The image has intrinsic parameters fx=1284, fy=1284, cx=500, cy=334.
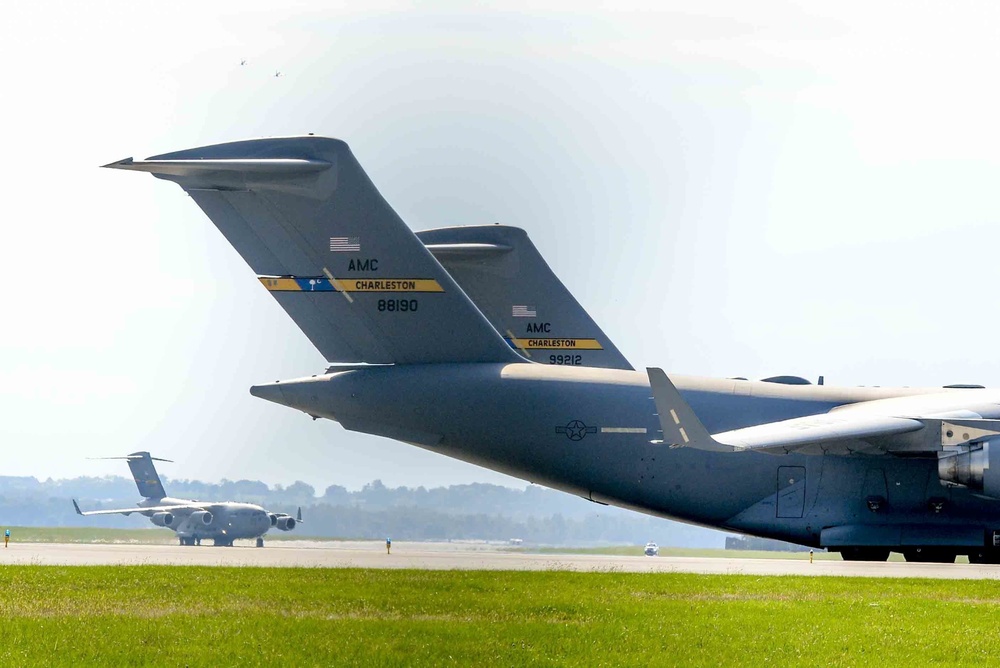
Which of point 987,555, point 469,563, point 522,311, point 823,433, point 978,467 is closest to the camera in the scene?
point 823,433

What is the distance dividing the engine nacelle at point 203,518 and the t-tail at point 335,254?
1550 inches

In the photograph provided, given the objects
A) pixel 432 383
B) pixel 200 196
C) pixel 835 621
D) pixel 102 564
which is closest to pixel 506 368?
pixel 432 383

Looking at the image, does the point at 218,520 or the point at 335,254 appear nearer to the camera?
the point at 335,254

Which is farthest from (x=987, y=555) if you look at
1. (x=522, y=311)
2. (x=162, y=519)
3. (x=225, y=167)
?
(x=162, y=519)

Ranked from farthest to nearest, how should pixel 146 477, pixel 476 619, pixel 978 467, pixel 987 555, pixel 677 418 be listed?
pixel 146 477, pixel 987 555, pixel 978 467, pixel 677 418, pixel 476 619

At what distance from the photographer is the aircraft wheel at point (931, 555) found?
64.1 feet

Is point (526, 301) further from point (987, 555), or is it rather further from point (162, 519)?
point (162, 519)

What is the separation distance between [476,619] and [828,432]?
8.12m

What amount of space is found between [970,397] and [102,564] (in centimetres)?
1273

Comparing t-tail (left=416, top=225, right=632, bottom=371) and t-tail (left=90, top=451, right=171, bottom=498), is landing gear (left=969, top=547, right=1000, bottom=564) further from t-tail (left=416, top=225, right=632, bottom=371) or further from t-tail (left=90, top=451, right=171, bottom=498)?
t-tail (left=90, top=451, right=171, bottom=498)

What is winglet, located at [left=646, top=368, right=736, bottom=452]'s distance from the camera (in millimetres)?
17109

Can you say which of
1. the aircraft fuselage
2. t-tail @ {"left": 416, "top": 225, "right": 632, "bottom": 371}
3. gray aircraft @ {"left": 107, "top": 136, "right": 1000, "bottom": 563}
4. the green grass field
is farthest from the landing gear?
t-tail @ {"left": 416, "top": 225, "right": 632, "bottom": 371}

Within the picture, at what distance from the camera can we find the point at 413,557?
19.6m

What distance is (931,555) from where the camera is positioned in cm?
1969
